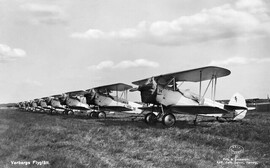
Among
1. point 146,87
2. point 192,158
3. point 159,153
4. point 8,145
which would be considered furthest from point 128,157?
point 146,87

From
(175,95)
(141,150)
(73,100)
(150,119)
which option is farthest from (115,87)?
(141,150)

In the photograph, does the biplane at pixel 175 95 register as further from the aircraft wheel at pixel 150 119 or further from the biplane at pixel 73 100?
the biplane at pixel 73 100

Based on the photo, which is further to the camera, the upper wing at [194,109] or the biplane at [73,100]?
the biplane at [73,100]

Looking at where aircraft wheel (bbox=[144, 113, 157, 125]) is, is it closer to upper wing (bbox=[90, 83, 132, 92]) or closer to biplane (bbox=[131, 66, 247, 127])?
biplane (bbox=[131, 66, 247, 127])

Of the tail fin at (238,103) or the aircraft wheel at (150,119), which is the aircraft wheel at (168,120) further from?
the tail fin at (238,103)

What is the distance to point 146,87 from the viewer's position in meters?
12.5

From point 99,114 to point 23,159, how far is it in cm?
1516

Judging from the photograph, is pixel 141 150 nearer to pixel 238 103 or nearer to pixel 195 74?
pixel 195 74

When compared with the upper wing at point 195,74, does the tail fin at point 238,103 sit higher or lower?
lower

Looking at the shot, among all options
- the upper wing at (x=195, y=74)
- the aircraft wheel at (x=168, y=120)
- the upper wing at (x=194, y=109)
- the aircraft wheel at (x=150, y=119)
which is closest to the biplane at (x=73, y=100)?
the aircraft wheel at (x=150, y=119)

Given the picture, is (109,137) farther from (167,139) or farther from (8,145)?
(8,145)

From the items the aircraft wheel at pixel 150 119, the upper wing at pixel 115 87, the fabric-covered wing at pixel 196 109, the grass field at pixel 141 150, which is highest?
the upper wing at pixel 115 87

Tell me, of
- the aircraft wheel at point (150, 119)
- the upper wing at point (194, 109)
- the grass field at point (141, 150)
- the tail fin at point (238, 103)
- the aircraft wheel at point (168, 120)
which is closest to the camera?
the grass field at point (141, 150)

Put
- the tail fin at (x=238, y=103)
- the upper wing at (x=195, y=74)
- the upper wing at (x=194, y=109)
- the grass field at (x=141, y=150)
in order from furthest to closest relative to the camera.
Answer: the tail fin at (x=238, y=103), the upper wing at (x=194, y=109), the upper wing at (x=195, y=74), the grass field at (x=141, y=150)
